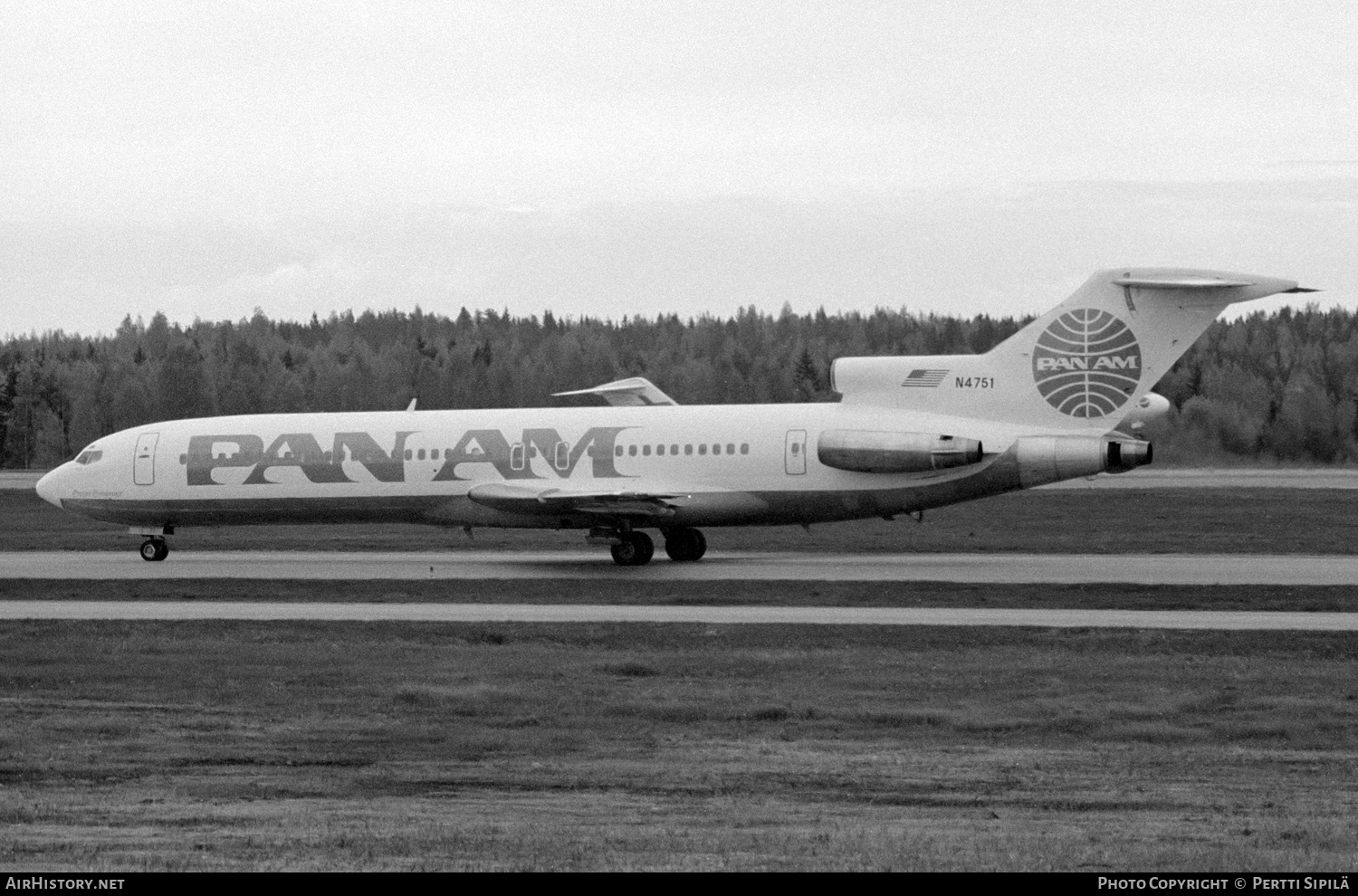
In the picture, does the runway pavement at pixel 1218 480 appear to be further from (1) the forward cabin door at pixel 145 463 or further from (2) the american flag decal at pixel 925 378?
(1) the forward cabin door at pixel 145 463

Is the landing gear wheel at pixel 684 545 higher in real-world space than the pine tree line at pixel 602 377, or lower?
lower

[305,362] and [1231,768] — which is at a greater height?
[305,362]

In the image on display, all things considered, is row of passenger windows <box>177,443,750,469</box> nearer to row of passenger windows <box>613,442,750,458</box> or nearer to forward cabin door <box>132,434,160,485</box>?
row of passenger windows <box>613,442,750,458</box>

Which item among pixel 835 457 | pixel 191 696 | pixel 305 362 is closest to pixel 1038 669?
pixel 191 696

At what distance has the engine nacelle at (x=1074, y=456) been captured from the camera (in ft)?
108

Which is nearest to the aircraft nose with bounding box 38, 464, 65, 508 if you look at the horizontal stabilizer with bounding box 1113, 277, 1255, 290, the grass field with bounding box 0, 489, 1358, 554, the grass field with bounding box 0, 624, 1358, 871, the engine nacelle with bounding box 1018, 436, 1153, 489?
the grass field with bounding box 0, 489, 1358, 554

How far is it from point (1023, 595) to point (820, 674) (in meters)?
9.05

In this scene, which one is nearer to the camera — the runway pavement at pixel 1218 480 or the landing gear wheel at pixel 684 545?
the landing gear wheel at pixel 684 545

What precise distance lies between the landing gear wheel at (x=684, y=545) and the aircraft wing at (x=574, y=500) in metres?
1.65

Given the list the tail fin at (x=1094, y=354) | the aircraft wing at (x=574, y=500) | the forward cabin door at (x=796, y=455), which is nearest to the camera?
the tail fin at (x=1094, y=354)

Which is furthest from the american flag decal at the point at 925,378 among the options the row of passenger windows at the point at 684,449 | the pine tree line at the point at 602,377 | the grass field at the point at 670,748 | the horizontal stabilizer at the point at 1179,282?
the pine tree line at the point at 602,377

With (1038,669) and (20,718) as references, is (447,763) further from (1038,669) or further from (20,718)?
(1038,669)

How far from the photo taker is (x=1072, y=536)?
4391cm

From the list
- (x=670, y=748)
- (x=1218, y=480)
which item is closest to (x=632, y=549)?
(x=670, y=748)
